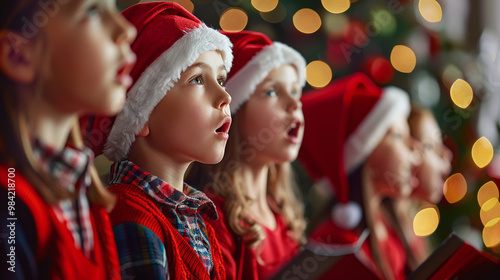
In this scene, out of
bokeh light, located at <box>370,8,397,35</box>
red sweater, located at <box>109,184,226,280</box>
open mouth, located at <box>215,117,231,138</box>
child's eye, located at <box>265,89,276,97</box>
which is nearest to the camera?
red sweater, located at <box>109,184,226,280</box>

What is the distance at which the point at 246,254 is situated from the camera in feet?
3.74

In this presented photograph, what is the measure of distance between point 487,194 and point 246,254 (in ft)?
4.98

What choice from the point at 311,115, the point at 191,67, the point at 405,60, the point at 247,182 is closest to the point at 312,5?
the point at 311,115

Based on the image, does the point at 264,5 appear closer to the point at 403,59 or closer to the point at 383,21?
the point at 383,21

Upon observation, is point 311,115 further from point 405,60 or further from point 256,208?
point 405,60

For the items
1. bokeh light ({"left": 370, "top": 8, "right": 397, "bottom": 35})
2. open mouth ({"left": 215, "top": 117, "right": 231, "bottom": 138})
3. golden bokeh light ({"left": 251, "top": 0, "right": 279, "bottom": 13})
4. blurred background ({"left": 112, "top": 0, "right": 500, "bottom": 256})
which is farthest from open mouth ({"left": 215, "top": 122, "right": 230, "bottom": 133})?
bokeh light ({"left": 370, "top": 8, "right": 397, "bottom": 35})

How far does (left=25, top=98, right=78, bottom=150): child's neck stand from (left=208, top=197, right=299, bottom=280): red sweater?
0.45 m

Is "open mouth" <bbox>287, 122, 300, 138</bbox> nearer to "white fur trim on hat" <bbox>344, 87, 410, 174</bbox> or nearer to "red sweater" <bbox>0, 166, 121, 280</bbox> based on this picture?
"white fur trim on hat" <bbox>344, 87, 410, 174</bbox>

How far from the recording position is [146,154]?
2.99ft

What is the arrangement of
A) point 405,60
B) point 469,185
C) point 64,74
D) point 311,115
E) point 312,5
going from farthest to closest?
point 469,185
point 405,60
point 312,5
point 311,115
point 64,74

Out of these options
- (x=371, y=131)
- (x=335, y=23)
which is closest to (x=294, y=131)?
(x=371, y=131)

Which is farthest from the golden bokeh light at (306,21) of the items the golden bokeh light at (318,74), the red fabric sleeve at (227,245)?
the red fabric sleeve at (227,245)

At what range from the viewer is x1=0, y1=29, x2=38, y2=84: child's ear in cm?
64

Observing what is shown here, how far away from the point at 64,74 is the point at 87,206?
6.9 inches
